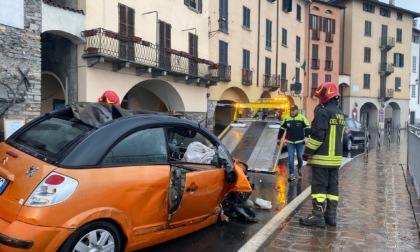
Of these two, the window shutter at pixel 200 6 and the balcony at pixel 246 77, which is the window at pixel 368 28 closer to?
the balcony at pixel 246 77

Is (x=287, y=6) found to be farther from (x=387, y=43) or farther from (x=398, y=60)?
(x=398, y=60)

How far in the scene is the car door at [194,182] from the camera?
407 centimetres

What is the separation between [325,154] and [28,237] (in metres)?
3.92

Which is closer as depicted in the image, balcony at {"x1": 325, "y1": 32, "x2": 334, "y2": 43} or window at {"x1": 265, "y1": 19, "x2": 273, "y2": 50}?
window at {"x1": 265, "y1": 19, "x2": 273, "y2": 50}

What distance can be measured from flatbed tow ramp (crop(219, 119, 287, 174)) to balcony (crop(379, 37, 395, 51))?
3509 centimetres

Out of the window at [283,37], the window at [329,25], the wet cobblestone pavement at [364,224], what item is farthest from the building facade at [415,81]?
the wet cobblestone pavement at [364,224]

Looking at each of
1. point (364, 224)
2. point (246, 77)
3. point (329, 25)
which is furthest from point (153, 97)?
point (329, 25)

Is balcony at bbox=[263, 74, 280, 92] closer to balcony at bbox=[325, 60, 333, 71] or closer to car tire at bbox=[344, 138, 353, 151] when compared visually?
car tire at bbox=[344, 138, 353, 151]

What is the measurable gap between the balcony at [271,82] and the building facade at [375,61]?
15.4 m

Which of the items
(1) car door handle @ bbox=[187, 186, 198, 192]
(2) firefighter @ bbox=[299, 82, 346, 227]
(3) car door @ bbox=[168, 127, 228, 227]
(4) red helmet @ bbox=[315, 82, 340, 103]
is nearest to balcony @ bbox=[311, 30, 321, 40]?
(4) red helmet @ bbox=[315, 82, 340, 103]

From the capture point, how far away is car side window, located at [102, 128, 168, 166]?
360 cm

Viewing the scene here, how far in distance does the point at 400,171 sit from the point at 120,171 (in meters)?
9.56

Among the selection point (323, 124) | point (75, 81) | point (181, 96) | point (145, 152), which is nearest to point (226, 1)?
point (181, 96)

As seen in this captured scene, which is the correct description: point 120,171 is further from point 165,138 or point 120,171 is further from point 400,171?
point 400,171
